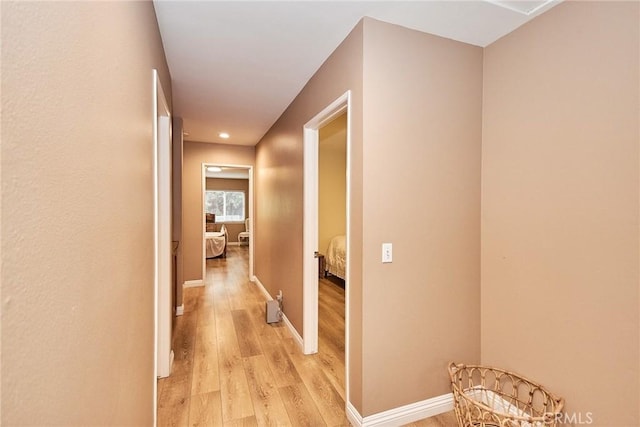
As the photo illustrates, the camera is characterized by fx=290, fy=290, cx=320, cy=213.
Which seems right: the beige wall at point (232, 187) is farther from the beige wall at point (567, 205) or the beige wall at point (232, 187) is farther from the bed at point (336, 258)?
the beige wall at point (567, 205)

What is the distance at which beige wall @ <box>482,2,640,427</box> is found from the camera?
1.29 m

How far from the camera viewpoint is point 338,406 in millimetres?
1951

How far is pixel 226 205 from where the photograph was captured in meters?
10.6

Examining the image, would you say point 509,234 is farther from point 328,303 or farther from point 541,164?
point 328,303

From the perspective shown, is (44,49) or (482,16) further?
(482,16)

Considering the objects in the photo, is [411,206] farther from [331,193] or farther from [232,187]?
[232,187]

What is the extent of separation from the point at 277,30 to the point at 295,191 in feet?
4.78

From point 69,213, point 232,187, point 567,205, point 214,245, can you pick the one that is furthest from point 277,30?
point 232,187

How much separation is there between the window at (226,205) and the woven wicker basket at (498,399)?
9706mm

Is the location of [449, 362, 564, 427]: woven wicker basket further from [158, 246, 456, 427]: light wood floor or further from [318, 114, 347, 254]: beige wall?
[318, 114, 347, 254]: beige wall

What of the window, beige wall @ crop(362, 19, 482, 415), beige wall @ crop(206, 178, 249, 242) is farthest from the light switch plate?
the window

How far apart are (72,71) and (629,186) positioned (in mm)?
2018

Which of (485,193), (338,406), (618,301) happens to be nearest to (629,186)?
(618,301)

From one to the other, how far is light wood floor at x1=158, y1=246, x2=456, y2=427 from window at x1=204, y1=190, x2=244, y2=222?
275 inches
